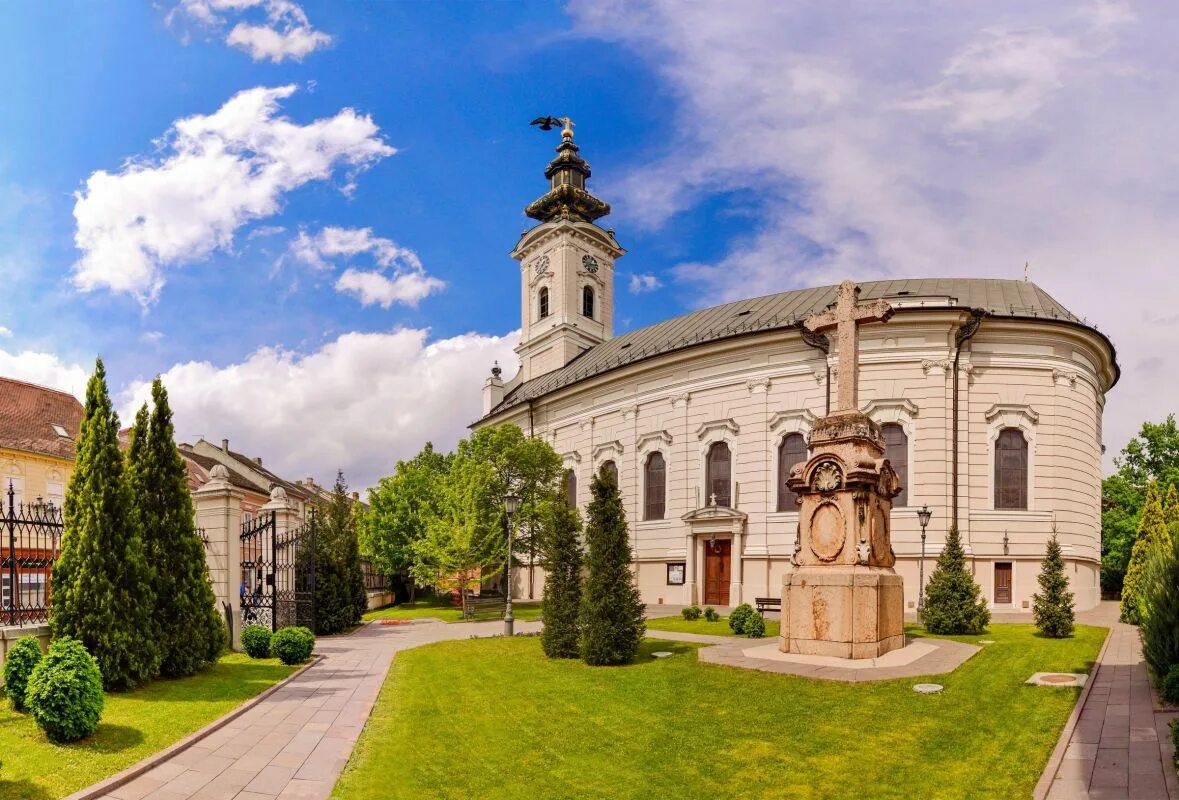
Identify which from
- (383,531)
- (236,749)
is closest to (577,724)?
(236,749)

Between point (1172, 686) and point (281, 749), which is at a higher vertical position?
point (1172, 686)

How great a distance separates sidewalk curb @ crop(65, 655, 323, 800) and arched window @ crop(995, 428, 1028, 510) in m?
29.7

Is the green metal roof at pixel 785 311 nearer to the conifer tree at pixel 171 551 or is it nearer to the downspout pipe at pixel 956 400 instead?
the downspout pipe at pixel 956 400

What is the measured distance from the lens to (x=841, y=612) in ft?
49.9

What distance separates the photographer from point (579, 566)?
59.2 feet

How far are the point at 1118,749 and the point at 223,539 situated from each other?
54.3 feet

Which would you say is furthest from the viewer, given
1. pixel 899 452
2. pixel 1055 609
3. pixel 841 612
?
pixel 899 452

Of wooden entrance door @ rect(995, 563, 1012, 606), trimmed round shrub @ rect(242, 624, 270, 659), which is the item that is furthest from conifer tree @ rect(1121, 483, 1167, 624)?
trimmed round shrub @ rect(242, 624, 270, 659)

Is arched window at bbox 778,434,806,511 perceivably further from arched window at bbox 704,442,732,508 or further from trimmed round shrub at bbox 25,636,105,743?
trimmed round shrub at bbox 25,636,105,743

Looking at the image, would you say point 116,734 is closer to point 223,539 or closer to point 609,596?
point 223,539

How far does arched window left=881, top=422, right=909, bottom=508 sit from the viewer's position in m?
32.3

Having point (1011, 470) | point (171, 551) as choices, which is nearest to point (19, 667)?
point (171, 551)

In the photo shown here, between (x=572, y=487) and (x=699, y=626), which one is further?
(x=572, y=487)

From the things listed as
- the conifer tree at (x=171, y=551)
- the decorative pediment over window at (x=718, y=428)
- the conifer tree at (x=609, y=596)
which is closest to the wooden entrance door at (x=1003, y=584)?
the decorative pediment over window at (x=718, y=428)
